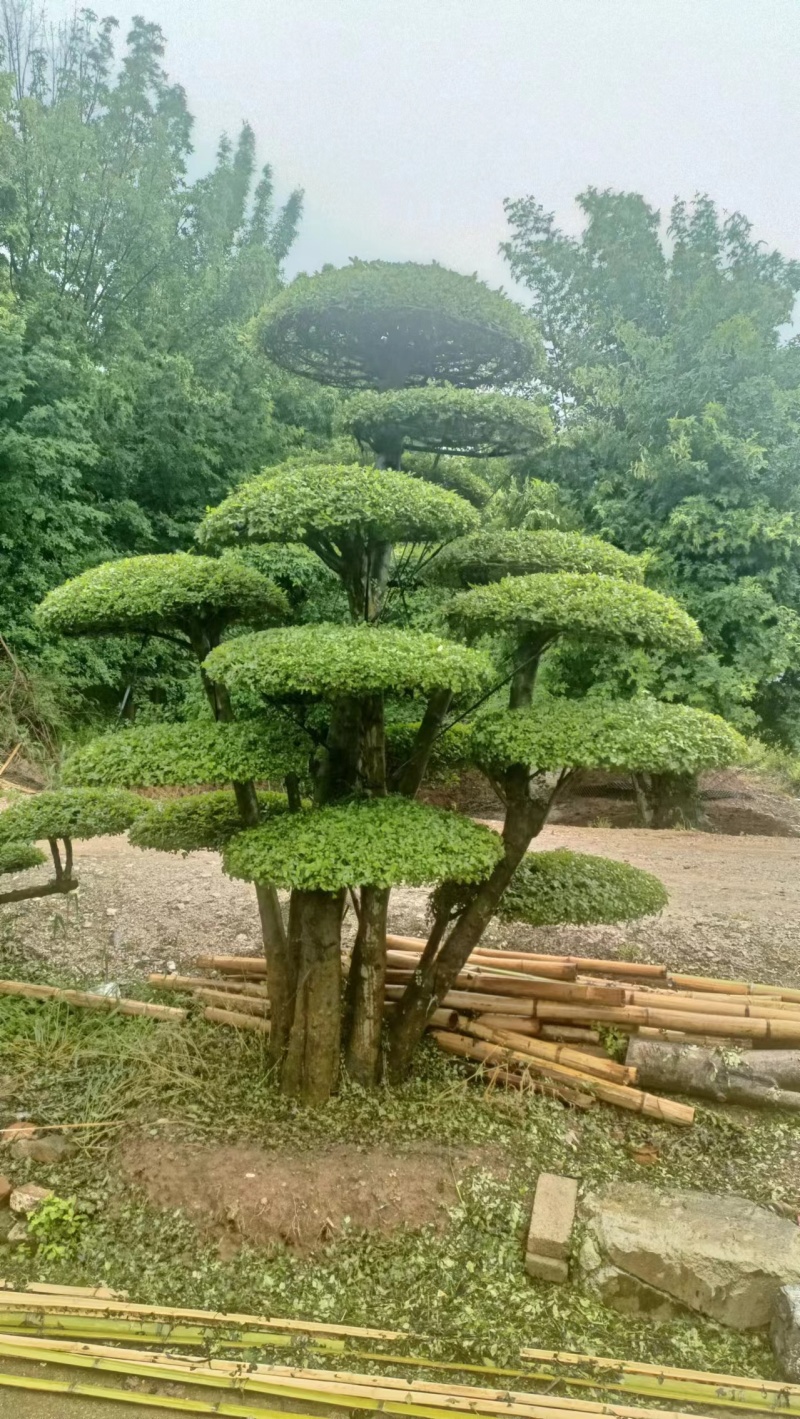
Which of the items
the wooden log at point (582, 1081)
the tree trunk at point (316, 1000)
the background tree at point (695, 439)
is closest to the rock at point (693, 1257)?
the wooden log at point (582, 1081)

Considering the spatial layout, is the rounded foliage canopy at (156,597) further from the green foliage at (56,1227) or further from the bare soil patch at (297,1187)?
the green foliage at (56,1227)

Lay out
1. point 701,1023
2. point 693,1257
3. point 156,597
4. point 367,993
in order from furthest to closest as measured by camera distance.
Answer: point 701,1023 → point 367,993 → point 156,597 → point 693,1257

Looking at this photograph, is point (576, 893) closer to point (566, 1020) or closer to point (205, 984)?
point (566, 1020)

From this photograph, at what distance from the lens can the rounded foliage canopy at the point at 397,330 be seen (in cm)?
416

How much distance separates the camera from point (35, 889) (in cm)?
569

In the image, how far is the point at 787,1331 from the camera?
10.9 ft

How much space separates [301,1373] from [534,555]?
12.7 feet

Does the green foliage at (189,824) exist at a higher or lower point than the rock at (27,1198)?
higher

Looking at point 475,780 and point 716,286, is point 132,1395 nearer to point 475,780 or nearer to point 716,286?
Answer: point 475,780

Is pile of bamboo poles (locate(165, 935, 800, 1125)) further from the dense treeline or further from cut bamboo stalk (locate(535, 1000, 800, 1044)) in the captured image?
the dense treeline

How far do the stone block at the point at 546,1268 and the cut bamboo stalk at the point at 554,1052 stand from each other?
1287mm

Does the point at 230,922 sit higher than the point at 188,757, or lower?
lower

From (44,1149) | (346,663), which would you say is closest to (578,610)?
(346,663)

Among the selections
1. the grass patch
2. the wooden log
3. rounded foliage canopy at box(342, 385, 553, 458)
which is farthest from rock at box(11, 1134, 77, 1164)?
rounded foliage canopy at box(342, 385, 553, 458)
